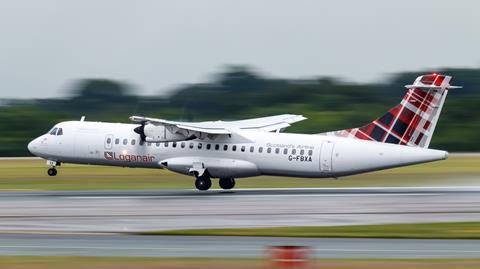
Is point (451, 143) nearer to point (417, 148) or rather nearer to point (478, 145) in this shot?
point (478, 145)

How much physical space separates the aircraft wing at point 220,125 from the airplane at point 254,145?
1.9 inches

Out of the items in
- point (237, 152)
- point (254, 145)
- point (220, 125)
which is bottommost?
point (237, 152)

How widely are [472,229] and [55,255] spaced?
12.1m

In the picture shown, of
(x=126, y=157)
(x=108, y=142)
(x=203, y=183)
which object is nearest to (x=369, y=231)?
(x=203, y=183)

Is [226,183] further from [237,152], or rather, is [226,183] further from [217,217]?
[217,217]

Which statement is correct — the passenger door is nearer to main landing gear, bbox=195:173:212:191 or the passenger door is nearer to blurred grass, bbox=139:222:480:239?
main landing gear, bbox=195:173:212:191

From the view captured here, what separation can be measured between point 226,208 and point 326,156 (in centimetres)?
727

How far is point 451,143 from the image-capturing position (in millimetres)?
85812

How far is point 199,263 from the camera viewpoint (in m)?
20.5

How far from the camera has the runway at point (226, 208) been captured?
95.5 ft

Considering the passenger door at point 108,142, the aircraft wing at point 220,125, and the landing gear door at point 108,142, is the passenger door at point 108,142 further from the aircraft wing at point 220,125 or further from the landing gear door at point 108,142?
the aircraft wing at point 220,125

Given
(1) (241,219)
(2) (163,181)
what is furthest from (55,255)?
(2) (163,181)

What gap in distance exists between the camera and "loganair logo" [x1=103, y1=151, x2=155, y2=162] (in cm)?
4256

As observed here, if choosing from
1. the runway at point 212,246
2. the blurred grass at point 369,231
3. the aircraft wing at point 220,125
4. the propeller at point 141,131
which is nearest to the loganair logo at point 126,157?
the propeller at point 141,131
